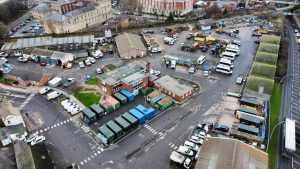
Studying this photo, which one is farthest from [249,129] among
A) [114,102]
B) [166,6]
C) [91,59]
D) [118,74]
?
[166,6]

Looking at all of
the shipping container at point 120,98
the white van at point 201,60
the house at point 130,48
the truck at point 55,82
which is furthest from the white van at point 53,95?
the white van at point 201,60

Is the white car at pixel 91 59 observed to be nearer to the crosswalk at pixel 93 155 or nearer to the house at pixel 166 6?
the crosswalk at pixel 93 155

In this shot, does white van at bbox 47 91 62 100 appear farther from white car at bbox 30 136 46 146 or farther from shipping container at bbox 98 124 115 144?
shipping container at bbox 98 124 115 144

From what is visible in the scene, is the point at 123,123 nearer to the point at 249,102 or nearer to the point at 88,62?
the point at 249,102

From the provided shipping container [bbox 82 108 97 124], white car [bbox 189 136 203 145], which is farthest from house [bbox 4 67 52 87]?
white car [bbox 189 136 203 145]

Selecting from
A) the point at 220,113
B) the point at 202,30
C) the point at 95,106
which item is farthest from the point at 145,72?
the point at 202,30

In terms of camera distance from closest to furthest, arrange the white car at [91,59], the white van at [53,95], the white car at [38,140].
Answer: the white car at [38,140]
the white van at [53,95]
the white car at [91,59]

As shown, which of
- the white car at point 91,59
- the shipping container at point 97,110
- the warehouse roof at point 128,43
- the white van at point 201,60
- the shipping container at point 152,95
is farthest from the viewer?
the warehouse roof at point 128,43

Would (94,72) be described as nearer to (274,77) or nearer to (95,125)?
(95,125)
